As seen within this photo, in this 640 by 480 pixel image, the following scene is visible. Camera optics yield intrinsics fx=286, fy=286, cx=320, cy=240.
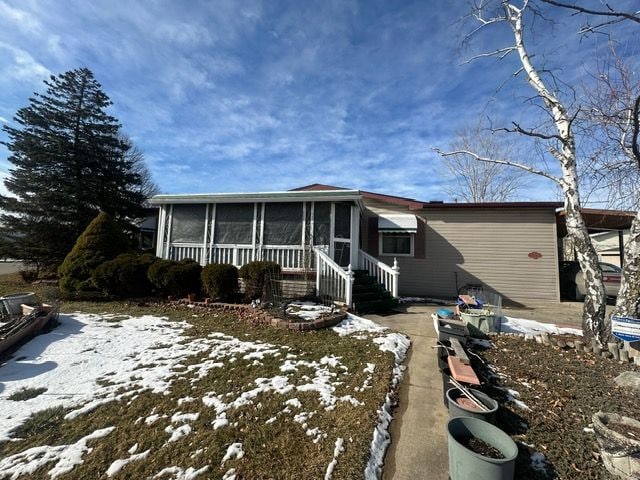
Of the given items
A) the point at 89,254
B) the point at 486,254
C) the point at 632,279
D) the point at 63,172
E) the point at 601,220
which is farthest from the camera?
the point at 63,172

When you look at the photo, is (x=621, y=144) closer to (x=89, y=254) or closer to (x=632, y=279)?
(x=632, y=279)

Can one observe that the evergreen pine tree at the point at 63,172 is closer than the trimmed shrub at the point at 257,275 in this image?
No

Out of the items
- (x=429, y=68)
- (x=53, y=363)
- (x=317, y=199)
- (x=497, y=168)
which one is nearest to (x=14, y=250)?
(x=53, y=363)

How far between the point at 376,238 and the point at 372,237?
161 millimetres

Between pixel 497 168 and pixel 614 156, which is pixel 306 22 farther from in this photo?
pixel 497 168

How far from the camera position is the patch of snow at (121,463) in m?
2.13

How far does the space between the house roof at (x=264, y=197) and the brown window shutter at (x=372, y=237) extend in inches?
108

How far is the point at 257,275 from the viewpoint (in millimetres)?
7137

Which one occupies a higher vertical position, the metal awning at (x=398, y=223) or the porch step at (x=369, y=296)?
the metal awning at (x=398, y=223)

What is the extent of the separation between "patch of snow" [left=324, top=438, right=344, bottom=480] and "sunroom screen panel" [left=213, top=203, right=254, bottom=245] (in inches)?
283

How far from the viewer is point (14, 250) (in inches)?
494

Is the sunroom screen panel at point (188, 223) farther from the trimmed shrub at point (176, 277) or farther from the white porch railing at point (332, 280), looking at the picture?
the white porch railing at point (332, 280)

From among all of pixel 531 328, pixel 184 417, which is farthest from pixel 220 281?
pixel 531 328

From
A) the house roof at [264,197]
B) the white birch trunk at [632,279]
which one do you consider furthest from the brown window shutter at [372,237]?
the white birch trunk at [632,279]
